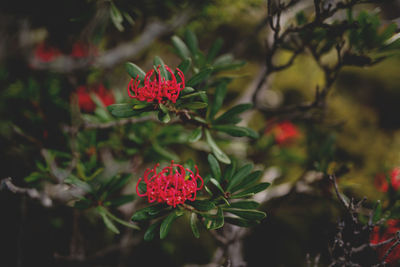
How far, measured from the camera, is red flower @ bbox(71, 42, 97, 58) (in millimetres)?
1563

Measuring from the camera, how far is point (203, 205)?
0.77m

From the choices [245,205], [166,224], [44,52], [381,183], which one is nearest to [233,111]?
→ [245,205]

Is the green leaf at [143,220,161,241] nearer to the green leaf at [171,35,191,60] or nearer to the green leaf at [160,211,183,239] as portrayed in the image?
the green leaf at [160,211,183,239]

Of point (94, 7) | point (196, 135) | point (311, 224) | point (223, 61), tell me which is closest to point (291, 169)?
point (311, 224)

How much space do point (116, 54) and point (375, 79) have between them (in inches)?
68.3

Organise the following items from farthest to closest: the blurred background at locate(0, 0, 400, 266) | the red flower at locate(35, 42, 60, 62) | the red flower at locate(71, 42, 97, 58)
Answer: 1. the red flower at locate(35, 42, 60, 62)
2. the red flower at locate(71, 42, 97, 58)
3. the blurred background at locate(0, 0, 400, 266)

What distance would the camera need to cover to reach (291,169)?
167 cm

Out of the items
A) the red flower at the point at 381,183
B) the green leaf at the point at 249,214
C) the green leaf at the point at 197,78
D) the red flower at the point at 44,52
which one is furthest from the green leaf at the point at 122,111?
the red flower at the point at 44,52

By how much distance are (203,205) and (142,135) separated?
0.49m

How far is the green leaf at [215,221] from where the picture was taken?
2.34 ft

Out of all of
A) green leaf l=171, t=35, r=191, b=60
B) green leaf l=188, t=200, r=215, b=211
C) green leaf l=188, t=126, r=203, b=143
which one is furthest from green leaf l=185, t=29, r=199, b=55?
green leaf l=188, t=200, r=215, b=211

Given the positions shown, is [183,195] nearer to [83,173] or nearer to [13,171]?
[83,173]

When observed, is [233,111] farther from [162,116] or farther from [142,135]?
[142,135]

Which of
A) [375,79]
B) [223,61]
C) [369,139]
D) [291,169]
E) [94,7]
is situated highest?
[375,79]
